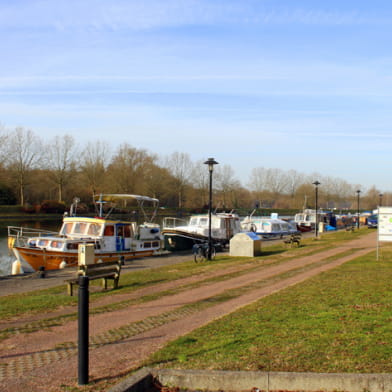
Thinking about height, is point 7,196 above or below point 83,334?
above

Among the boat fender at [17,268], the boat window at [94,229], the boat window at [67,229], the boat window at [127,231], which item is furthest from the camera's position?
the boat window at [127,231]

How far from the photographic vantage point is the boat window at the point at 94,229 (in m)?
25.6

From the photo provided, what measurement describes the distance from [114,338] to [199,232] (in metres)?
26.4

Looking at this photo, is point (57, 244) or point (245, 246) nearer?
point (245, 246)

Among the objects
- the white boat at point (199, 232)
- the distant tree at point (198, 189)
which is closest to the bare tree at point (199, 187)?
the distant tree at point (198, 189)

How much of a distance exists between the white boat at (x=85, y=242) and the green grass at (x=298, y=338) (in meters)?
13.1

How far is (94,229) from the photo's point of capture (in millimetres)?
25797

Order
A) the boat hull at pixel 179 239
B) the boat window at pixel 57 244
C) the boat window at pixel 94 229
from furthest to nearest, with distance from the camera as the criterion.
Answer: the boat hull at pixel 179 239 < the boat window at pixel 94 229 < the boat window at pixel 57 244

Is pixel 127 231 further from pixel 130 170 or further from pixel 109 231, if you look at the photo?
→ pixel 130 170

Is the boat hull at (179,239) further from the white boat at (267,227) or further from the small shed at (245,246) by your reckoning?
the white boat at (267,227)

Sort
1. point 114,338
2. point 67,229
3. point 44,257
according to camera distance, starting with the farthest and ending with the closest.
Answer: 1. point 67,229
2. point 44,257
3. point 114,338

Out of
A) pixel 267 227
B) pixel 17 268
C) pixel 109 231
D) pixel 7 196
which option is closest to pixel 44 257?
pixel 17 268

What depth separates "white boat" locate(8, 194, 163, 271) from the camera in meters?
23.4

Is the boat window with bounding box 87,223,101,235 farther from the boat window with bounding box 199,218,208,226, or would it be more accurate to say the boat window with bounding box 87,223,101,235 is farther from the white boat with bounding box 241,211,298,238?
the white boat with bounding box 241,211,298,238
